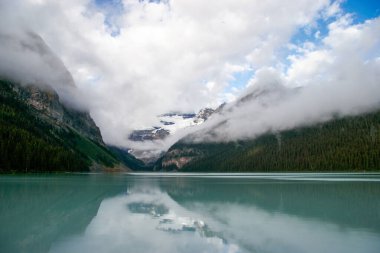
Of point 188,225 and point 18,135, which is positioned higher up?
point 18,135

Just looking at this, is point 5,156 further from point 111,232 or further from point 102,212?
point 111,232

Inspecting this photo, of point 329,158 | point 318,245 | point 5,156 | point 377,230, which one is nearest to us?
point 318,245

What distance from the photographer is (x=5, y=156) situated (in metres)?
123

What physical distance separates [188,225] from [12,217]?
551 inches

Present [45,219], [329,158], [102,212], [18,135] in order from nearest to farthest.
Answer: [45,219] < [102,212] < [18,135] < [329,158]

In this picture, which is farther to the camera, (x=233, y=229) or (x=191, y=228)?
(x=191, y=228)

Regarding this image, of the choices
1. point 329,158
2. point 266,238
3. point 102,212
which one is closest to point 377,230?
point 266,238

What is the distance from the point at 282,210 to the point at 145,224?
13.3m

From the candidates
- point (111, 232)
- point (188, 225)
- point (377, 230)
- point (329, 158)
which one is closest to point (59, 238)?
point (111, 232)

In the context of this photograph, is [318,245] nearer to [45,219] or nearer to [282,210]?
[282,210]

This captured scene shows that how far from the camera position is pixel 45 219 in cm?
2695

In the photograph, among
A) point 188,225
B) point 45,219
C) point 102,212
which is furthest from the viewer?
point 102,212

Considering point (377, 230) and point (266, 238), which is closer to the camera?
point (266, 238)

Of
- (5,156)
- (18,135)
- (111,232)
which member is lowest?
(111,232)
